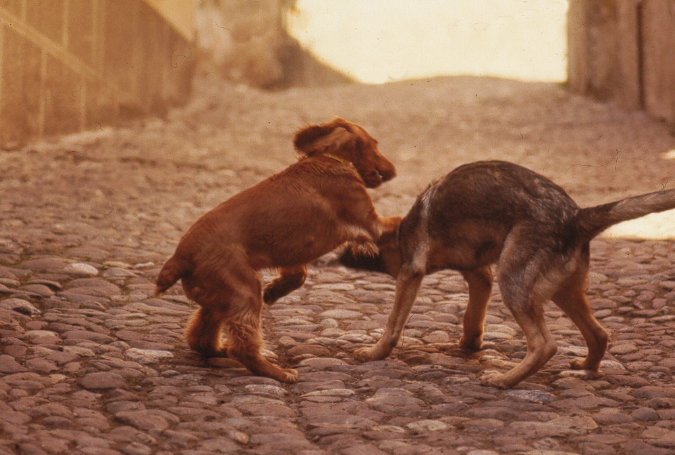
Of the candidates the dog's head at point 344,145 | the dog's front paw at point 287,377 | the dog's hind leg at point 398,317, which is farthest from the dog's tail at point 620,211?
the dog's front paw at point 287,377

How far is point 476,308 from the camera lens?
4945mm

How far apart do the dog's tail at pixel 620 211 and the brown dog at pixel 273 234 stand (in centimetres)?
131

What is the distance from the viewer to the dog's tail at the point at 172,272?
4.26m

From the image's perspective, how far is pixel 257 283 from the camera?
172 inches

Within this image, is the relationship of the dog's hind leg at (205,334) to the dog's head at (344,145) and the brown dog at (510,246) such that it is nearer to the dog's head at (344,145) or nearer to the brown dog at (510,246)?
the brown dog at (510,246)

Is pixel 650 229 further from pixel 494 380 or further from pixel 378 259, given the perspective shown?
pixel 494 380

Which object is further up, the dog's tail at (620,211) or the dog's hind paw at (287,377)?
the dog's tail at (620,211)

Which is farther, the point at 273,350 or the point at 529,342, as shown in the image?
the point at 273,350

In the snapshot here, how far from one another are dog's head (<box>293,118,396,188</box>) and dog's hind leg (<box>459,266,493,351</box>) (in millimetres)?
943

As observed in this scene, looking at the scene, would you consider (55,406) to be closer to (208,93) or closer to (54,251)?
(54,251)

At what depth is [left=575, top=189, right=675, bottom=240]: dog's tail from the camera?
12.9ft

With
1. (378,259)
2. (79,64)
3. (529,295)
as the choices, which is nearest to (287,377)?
(378,259)

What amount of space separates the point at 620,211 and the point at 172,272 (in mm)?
2475

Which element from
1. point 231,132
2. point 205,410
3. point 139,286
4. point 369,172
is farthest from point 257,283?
point 231,132
